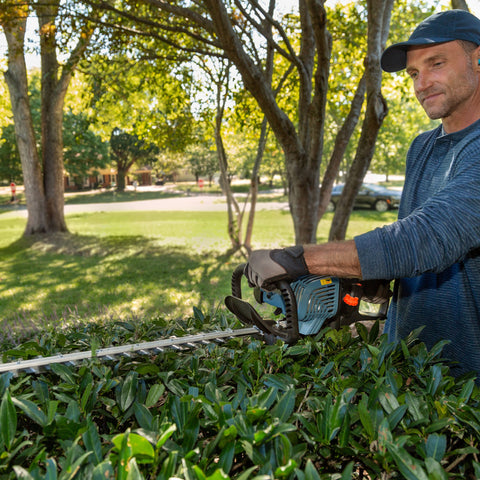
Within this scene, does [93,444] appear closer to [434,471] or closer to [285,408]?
[285,408]

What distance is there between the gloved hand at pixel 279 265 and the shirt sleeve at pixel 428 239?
0.21 metres

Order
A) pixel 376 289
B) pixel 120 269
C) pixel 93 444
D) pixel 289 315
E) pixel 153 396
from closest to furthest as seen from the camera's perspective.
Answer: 1. pixel 93 444
2. pixel 153 396
3. pixel 289 315
4. pixel 376 289
5. pixel 120 269

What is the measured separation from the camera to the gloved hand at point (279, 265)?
168cm

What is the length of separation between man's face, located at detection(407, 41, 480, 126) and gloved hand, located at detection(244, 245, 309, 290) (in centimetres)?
92

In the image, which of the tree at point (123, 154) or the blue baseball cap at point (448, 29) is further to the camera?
the tree at point (123, 154)

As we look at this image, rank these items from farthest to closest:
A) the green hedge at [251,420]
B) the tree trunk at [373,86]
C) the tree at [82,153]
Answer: the tree at [82,153] → the tree trunk at [373,86] → the green hedge at [251,420]

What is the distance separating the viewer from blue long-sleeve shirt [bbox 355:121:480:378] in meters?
1.54

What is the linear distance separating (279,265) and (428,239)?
1.64 feet

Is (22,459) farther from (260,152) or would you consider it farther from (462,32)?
(260,152)

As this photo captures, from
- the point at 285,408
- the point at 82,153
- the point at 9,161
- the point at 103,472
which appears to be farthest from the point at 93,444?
the point at 82,153

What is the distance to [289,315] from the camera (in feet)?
6.08

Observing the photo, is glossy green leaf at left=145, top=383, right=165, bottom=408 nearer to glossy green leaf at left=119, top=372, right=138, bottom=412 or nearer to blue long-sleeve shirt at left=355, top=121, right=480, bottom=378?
glossy green leaf at left=119, top=372, right=138, bottom=412

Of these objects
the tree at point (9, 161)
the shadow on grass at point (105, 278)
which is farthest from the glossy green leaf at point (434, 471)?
the tree at point (9, 161)

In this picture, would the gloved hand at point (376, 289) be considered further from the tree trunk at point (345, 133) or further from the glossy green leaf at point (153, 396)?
the tree trunk at point (345, 133)
